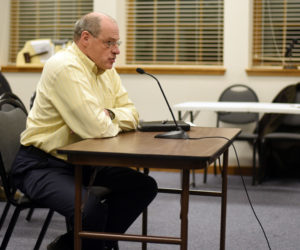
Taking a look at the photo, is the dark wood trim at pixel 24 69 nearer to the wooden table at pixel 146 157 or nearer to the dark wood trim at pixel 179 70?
the dark wood trim at pixel 179 70

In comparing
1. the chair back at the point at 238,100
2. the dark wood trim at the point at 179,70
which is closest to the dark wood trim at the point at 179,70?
the dark wood trim at the point at 179,70

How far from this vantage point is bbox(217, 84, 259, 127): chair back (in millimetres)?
4980

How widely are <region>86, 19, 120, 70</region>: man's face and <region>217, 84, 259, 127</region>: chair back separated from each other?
2.78m

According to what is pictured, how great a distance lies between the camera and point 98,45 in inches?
92.3

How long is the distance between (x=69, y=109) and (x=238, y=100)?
307cm

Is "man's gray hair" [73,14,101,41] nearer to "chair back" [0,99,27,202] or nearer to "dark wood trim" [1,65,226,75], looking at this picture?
"chair back" [0,99,27,202]

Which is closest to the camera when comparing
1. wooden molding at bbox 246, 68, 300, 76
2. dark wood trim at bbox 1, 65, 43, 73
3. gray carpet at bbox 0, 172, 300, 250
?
gray carpet at bbox 0, 172, 300, 250

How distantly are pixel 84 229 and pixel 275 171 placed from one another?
333 cm

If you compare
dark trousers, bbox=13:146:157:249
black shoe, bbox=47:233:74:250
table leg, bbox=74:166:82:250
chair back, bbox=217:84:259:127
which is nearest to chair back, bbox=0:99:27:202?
dark trousers, bbox=13:146:157:249

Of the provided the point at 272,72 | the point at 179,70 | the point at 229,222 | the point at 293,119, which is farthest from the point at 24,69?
the point at 229,222

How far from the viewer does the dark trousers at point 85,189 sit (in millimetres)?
2057

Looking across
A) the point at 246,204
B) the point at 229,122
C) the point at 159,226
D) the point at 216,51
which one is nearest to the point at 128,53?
the point at 216,51

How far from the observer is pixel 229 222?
3428 millimetres

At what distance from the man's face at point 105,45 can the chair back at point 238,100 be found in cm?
278
